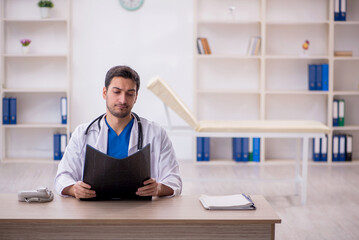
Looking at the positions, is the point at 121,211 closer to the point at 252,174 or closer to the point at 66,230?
the point at 66,230

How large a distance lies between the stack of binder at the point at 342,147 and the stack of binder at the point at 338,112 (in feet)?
0.47

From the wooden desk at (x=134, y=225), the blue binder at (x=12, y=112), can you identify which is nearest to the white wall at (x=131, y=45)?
the blue binder at (x=12, y=112)

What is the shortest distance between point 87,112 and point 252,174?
2.11 m

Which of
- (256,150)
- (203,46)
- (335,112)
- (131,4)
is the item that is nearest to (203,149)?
(256,150)

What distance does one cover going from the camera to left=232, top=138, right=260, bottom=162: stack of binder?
231 inches

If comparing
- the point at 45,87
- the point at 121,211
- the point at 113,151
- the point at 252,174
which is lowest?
the point at 252,174

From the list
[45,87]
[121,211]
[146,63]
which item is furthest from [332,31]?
[121,211]

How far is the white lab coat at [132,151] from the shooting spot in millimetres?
2326

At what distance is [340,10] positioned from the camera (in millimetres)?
5910

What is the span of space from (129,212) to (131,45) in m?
4.31

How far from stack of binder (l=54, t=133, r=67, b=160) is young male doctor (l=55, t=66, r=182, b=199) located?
355cm

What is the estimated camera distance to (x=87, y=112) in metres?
6.07

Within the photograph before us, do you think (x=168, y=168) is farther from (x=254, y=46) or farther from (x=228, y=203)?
(x=254, y=46)

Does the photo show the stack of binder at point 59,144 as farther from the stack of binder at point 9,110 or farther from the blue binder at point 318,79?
the blue binder at point 318,79
